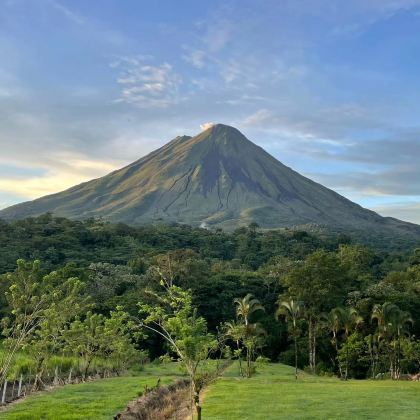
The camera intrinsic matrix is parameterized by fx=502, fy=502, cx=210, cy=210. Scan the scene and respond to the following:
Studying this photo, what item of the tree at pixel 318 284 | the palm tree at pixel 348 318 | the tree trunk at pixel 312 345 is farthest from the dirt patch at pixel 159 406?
the tree at pixel 318 284

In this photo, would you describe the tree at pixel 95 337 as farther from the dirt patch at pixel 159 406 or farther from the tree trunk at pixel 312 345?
the tree trunk at pixel 312 345

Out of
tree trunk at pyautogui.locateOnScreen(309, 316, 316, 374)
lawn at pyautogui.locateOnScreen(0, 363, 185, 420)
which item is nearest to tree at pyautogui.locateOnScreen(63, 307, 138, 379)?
lawn at pyautogui.locateOnScreen(0, 363, 185, 420)

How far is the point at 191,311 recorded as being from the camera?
24.1 meters

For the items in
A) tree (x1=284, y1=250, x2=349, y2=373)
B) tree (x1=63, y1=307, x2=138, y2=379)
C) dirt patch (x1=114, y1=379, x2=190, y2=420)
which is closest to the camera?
dirt patch (x1=114, y1=379, x2=190, y2=420)

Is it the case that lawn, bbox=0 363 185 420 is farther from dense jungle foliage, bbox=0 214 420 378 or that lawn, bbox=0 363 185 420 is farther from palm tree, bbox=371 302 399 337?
palm tree, bbox=371 302 399 337

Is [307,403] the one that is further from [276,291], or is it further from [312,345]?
[276,291]

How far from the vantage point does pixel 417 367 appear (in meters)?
46.9

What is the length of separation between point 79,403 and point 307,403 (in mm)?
9716

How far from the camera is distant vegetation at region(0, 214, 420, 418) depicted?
2100cm

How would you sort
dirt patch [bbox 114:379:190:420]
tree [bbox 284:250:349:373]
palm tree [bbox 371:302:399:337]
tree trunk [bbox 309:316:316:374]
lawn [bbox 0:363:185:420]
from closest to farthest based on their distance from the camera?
lawn [bbox 0:363:185:420] → dirt patch [bbox 114:379:190:420] → palm tree [bbox 371:302:399:337] → tree trunk [bbox 309:316:316:374] → tree [bbox 284:250:349:373]

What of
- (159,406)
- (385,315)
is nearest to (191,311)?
(159,406)

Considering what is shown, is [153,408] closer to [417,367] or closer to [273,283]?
[417,367]

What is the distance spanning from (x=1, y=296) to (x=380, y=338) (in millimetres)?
38162

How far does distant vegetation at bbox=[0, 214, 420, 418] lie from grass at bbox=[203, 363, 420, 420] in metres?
2.18
